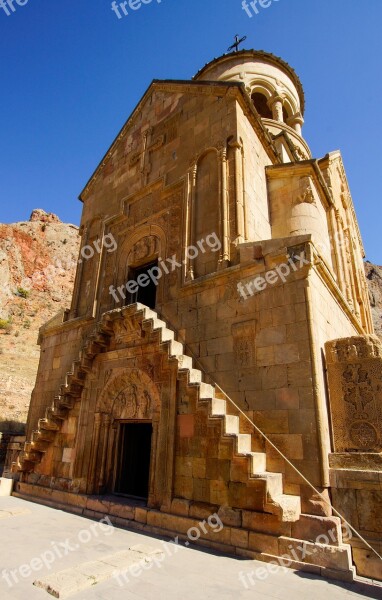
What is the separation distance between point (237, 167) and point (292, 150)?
244 inches

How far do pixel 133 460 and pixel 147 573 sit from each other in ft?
16.9

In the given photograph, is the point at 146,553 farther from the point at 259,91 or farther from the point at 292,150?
the point at 259,91

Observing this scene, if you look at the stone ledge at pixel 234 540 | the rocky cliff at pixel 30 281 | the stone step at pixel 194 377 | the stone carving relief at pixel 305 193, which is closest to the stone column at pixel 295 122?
the stone carving relief at pixel 305 193

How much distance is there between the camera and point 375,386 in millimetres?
6066

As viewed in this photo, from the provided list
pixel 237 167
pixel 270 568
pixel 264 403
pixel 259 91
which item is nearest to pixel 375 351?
pixel 264 403

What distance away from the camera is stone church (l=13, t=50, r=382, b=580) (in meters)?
5.78

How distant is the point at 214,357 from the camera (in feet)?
25.6

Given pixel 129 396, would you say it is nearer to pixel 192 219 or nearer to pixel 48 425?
pixel 48 425

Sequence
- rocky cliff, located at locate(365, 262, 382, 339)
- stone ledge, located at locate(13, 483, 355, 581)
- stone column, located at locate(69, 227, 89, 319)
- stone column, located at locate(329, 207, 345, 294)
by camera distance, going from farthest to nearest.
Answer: rocky cliff, located at locate(365, 262, 382, 339) < stone column, located at locate(329, 207, 345, 294) < stone column, located at locate(69, 227, 89, 319) < stone ledge, located at locate(13, 483, 355, 581)

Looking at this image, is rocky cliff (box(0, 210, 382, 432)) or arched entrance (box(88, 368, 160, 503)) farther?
rocky cliff (box(0, 210, 382, 432))

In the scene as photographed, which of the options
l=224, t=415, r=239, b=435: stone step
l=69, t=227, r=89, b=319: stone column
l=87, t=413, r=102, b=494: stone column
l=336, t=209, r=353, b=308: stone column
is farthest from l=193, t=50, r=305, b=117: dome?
l=224, t=415, r=239, b=435: stone step

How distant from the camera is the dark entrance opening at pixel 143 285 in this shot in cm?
1143

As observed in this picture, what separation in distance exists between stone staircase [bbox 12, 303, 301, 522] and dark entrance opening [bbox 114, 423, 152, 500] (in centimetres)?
183

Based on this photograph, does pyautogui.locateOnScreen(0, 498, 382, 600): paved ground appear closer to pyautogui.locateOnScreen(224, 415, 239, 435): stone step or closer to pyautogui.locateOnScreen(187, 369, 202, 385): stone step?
pyautogui.locateOnScreen(224, 415, 239, 435): stone step
